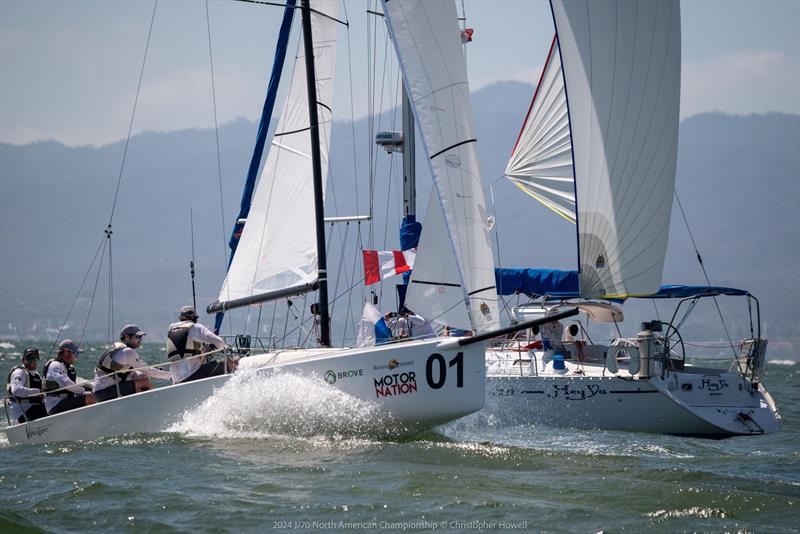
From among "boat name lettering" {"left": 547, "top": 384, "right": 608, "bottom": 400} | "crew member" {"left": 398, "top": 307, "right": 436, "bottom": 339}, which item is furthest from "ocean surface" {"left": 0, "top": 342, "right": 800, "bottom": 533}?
"crew member" {"left": 398, "top": 307, "right": 436, "bottom": 339}

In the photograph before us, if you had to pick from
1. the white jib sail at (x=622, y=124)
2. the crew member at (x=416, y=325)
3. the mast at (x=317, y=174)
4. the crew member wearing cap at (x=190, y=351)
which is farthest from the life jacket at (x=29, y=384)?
the white jib sail at (x=622, y=124)

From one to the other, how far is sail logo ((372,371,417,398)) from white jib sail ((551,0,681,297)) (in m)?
4.13

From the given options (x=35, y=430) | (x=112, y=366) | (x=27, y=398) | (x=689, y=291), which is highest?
(x=689, y=291)

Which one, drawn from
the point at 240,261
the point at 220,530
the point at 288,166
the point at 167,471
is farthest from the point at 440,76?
the point at 220,530

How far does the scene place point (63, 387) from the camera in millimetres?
12906

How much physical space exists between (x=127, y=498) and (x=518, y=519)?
346 cm

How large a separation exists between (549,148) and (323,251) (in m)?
5.05

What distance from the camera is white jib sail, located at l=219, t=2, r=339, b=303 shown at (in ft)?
42.5

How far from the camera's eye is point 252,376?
1176cm

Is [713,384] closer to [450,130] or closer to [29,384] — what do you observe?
[450,130]

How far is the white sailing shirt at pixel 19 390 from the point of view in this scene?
13.0 m

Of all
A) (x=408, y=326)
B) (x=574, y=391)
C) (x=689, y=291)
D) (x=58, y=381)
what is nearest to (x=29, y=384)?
(x=58, y=381)

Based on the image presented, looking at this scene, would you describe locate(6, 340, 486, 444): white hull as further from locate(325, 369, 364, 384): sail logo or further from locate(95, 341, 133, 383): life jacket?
locate(95, 341, 133, 383): life jacket

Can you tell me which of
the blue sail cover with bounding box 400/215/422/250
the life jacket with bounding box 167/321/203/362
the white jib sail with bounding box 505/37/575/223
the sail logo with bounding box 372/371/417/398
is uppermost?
the white jib sail with bounding box 505/37/575/223
